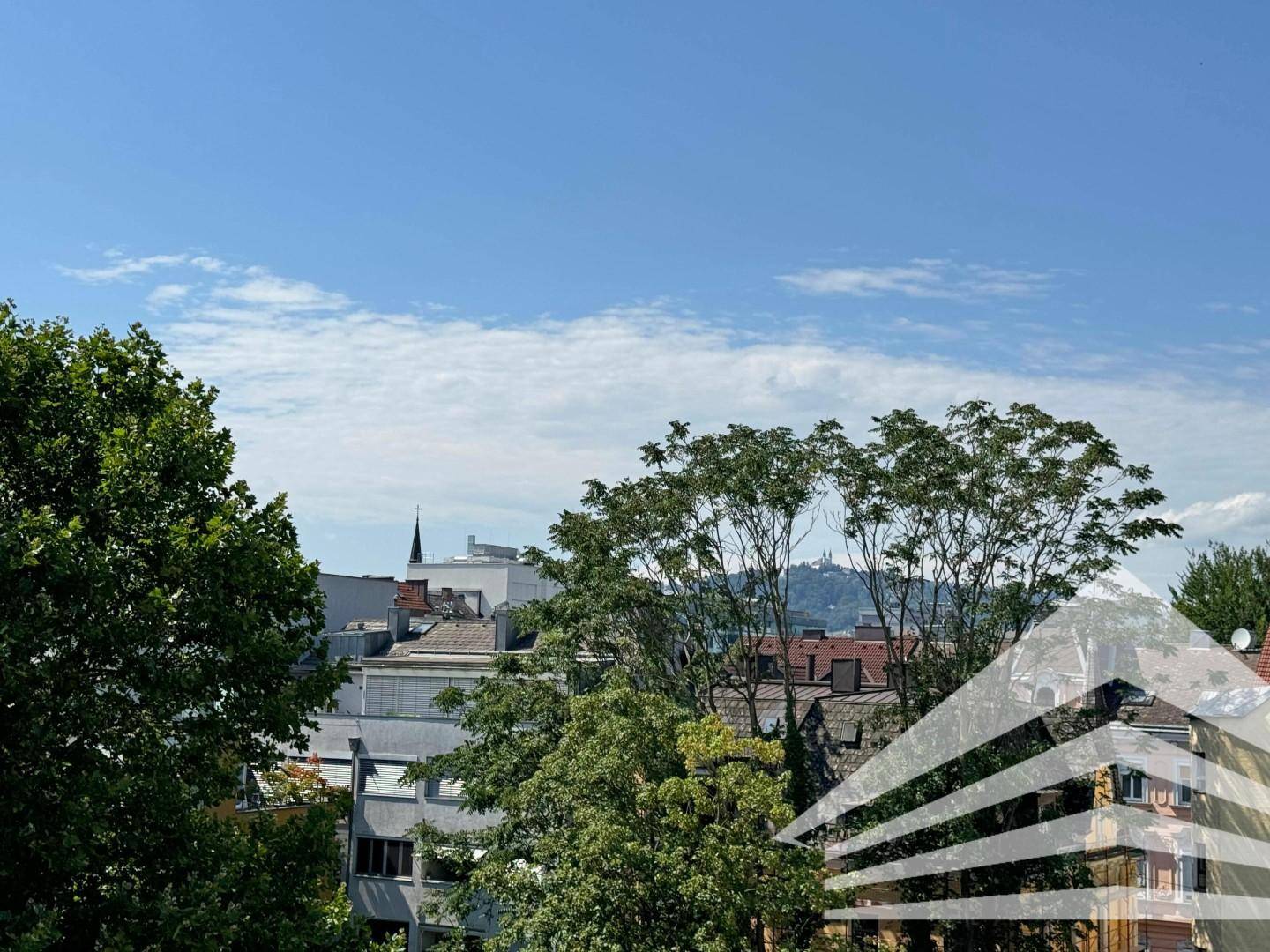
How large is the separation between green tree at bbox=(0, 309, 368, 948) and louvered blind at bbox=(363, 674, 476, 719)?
29050 mm

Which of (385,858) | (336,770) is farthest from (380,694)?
(385,858)

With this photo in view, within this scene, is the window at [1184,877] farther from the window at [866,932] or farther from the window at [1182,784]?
the window at [866,932]

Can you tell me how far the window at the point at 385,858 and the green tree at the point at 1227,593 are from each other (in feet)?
148

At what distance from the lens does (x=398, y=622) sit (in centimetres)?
5647

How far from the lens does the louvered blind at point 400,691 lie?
47156mm

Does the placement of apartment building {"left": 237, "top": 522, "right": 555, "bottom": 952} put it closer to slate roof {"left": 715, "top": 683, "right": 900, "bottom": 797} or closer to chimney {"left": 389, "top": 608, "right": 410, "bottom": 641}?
chimney {"left": 389, "top": 608, "right": 410, "bottom": 641}

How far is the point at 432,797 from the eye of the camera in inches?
1646

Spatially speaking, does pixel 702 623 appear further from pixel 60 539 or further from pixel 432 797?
pixel 60 539

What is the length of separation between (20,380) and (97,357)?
136cm

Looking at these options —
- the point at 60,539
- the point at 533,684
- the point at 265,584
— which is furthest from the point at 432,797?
the point at 60,539

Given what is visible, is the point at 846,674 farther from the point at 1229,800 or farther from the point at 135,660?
the point at 135,660

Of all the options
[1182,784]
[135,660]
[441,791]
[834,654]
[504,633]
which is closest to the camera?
[135,660]

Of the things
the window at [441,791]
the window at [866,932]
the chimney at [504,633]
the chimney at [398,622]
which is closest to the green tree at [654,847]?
the window at [866,932]

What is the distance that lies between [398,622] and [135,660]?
40566mm
